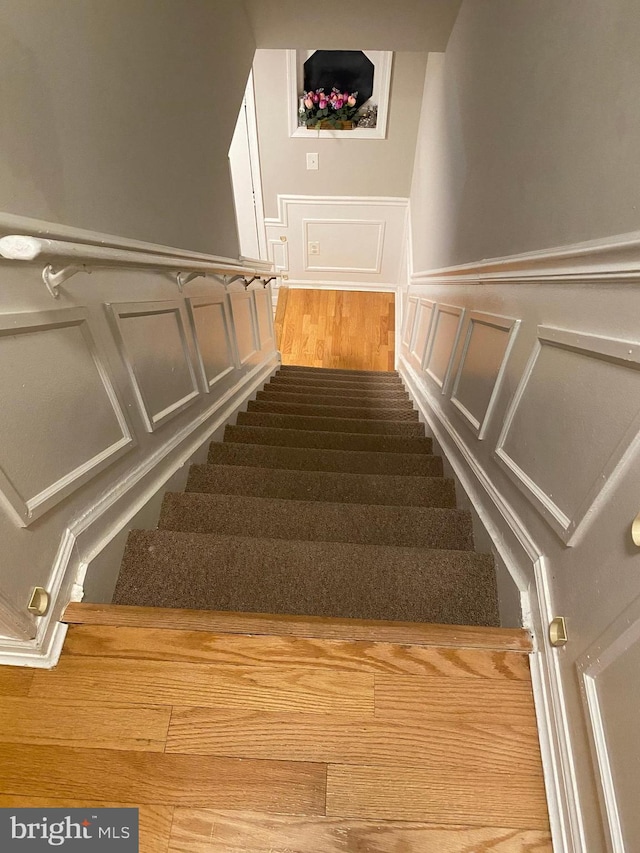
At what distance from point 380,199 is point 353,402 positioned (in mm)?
2667

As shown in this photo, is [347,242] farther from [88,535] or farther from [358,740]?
[358,740]

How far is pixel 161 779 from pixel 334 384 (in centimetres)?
327

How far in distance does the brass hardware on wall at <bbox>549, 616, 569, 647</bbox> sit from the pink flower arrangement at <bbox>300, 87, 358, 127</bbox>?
4540mm

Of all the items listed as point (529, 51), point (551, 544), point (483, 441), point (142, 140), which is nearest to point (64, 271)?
point (142, 140)

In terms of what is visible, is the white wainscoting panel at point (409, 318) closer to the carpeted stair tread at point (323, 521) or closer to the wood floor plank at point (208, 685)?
the carpeted stair tread at point (323, 521)

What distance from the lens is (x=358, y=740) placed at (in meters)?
0.98

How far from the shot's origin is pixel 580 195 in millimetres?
1081

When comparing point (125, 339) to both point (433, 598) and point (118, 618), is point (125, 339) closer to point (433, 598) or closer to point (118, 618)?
point (118, 618)

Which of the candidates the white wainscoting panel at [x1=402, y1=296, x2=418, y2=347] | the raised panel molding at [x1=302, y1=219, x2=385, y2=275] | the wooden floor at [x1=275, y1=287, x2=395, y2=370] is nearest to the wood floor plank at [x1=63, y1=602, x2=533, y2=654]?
the white wainscoting panel at [x1=402, y1=296, x2=418, y2=347]

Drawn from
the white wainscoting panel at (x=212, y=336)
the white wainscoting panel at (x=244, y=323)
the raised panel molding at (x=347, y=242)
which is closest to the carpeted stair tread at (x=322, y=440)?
the white wainscoting panel at (x=212, y=336)

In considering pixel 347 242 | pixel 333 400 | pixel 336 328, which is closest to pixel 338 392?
pixel 333 400

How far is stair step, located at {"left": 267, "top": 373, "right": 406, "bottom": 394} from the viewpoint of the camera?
380 cm

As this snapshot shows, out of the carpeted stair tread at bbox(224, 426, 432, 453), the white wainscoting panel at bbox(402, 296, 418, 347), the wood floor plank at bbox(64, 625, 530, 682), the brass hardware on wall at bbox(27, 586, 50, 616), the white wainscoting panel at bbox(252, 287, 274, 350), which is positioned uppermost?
the white wainscoting panel at bbox(402, 296, 418, 347)

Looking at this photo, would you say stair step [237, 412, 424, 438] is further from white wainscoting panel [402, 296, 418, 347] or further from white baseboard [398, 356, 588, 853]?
white wainscoting panel [402, 296, 418, 347]
